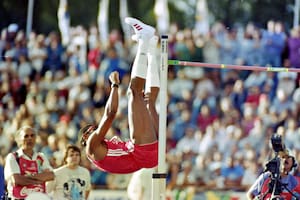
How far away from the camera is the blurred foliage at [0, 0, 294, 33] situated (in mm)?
19188

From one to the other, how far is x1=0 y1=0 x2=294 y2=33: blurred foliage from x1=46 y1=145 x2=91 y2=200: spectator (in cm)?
677

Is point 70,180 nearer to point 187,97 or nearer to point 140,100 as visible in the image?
point 140,100

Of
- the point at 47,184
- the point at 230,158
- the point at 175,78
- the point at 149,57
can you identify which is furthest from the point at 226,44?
the point at 149,57

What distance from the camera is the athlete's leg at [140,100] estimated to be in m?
10.3

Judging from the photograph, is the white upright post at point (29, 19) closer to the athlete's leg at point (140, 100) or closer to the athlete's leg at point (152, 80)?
the athlete's leg at point (152, 80)

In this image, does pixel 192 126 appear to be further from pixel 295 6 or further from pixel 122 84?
pixel 295 6

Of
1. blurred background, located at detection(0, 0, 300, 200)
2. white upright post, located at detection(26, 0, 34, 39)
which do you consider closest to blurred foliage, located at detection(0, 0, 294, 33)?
white upright post, located at detection(26, 0, 34, 39)

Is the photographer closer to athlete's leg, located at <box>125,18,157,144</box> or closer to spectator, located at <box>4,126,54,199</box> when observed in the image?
athlete's leg, located at <box>125,18,157,144</box>

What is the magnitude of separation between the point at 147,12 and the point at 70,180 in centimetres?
1138

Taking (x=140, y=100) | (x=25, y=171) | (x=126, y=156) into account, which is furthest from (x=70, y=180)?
(x=140, y=100)

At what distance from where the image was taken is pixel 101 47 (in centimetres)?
1689

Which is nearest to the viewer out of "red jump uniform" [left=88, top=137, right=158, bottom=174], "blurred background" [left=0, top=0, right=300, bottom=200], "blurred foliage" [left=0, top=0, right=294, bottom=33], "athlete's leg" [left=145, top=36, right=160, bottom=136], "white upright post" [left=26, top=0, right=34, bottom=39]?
"red jump uniform" [left=88, top=137, right=158, bottom=174]

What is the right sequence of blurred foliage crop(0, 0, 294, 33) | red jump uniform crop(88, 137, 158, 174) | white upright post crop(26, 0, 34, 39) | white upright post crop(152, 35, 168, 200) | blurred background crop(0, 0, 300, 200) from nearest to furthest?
white upright post crop(152, 35, 168, 200)
red jump uniform crop(88, 137, 158, 174)
blurred background crop(0, 0, 300, 200)
white upright post crop(26, 0, 34, 39)
blurred foliage crop(0, 0, 294, 33)

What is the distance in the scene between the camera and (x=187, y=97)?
52.7 ft
